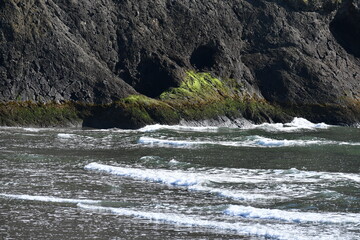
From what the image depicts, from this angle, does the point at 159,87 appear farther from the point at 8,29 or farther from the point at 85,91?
the point at 8,29

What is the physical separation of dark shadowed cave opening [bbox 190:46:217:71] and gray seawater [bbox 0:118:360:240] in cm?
2171

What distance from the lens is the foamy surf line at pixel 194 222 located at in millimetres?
20984

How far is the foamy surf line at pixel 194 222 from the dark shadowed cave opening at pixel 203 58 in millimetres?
47710

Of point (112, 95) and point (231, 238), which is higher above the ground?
point (112, 95)

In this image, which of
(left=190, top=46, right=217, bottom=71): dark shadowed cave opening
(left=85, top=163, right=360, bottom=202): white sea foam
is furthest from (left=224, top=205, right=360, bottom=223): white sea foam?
(left=190, top=46, right=217, bottom=71): dark shadowed cave opening

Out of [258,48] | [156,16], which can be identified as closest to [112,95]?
[156,16]

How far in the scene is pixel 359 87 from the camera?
78750 mm

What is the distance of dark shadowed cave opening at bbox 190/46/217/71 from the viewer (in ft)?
234

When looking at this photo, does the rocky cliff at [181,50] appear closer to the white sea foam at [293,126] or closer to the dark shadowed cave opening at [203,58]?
the dark shadowed cave opening at [203,58]

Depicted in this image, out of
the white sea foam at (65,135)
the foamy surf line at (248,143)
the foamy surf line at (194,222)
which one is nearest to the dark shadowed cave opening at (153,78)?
the foamy surf line at (248,143)

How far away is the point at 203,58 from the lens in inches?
2867

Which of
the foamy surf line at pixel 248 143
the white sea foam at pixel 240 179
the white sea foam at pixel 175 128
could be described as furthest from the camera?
the white sea foam at pixel 175 128

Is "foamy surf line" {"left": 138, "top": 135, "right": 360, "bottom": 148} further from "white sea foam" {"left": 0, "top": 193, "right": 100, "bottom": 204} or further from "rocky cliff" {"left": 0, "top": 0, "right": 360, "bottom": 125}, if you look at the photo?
"white sea foam" {"left": 0, "top": 193, "right": 100, "bottom": 204}

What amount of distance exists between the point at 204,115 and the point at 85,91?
35.0 feet
